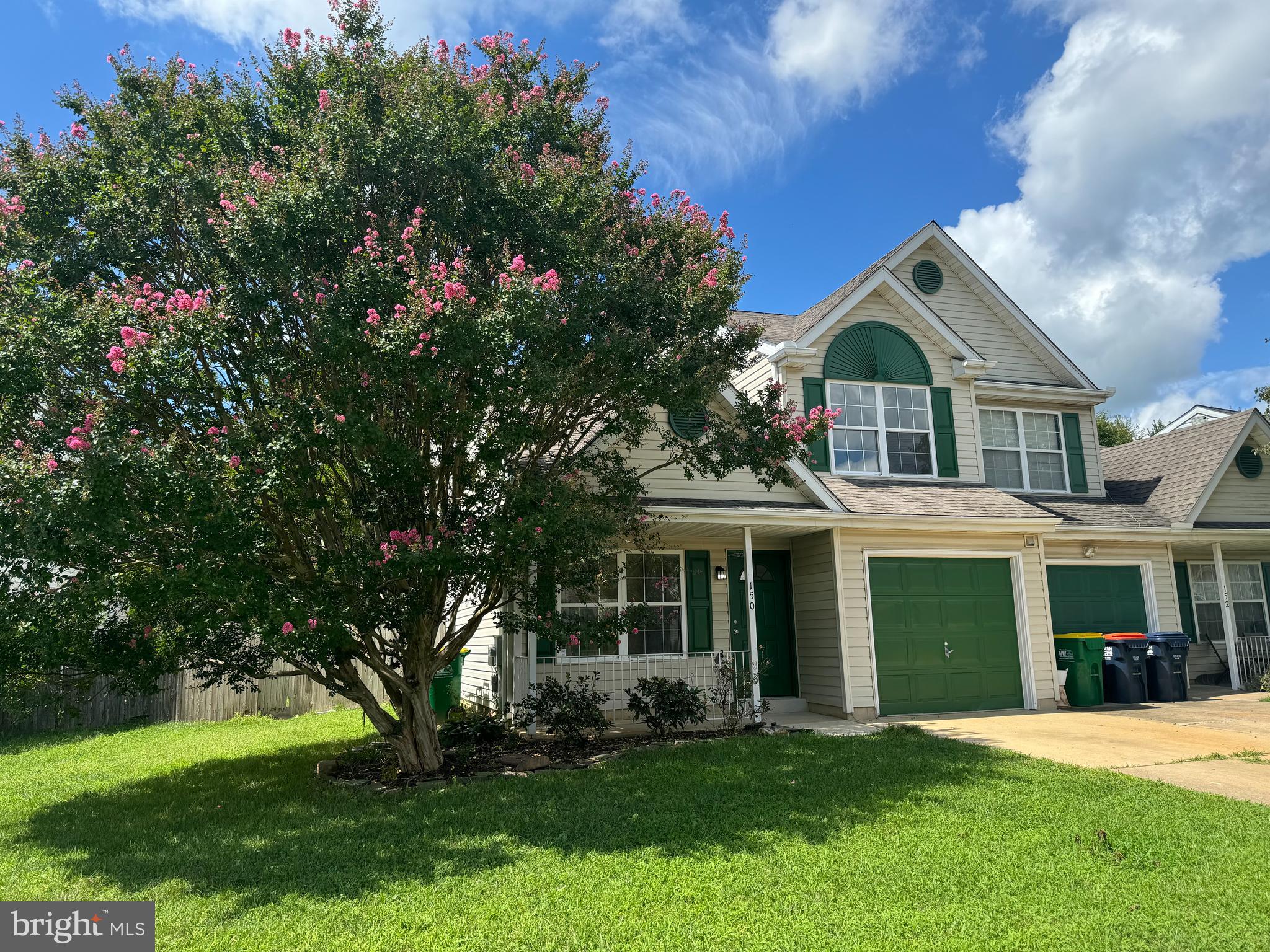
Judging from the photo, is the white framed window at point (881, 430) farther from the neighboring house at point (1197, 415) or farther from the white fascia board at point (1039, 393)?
the neighboring house at point (1197, 415)

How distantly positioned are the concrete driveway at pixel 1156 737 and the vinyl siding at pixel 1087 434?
4299 mm

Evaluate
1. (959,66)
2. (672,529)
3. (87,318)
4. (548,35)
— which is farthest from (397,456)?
(959,66)

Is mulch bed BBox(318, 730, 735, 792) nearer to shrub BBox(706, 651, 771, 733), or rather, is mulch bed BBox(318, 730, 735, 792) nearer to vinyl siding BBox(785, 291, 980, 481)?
shrub BBox(706, 651, 771, 733)

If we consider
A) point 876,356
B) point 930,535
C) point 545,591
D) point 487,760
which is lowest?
point 487,760

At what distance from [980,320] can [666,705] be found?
10.4 meters

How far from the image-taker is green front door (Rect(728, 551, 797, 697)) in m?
12.8

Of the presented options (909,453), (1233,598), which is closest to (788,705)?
(909,453)

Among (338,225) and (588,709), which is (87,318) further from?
(588,709)

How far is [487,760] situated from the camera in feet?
31.2

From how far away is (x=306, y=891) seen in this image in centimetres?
530

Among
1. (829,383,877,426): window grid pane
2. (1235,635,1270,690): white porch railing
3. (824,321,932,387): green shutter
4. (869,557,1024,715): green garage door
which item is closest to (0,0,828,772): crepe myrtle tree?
(829,383,877,426): window grid pane

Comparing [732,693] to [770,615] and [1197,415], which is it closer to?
[770,615]

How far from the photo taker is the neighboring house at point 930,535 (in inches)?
478

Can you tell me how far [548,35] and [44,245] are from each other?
6.44 m
